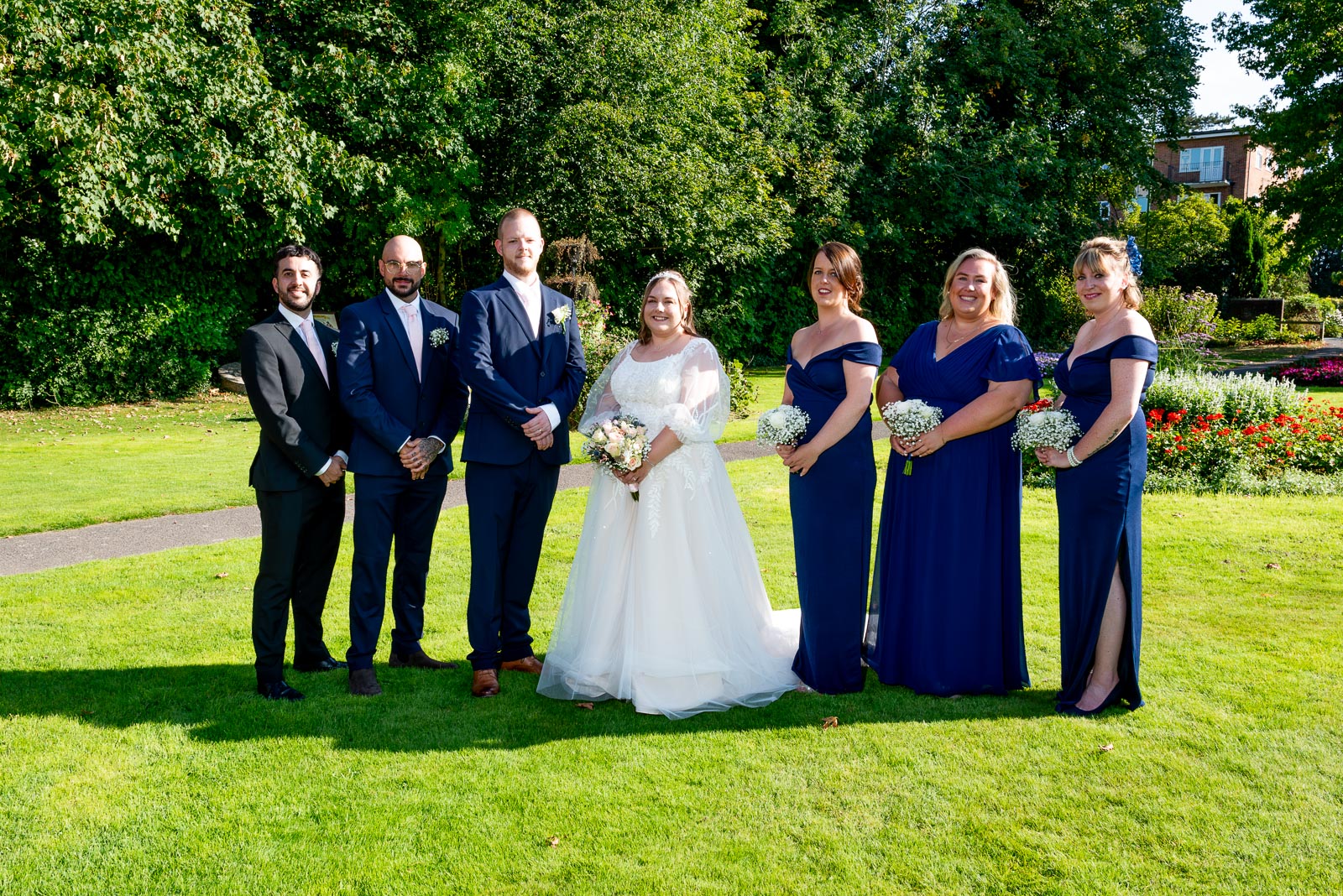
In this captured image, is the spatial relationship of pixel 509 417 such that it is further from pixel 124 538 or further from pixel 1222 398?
pixel 1222 398

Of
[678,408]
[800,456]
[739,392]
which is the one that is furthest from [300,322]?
[739,392]

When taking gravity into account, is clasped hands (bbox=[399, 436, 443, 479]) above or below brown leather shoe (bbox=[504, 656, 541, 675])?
above

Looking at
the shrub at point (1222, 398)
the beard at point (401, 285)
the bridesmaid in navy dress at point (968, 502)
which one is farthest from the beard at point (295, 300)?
the shrub at point (1222, 398)

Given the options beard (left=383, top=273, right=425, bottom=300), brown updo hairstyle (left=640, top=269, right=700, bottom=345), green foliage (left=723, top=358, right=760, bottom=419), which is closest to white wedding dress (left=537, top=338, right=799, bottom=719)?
brown updo hairstyle (left=640, top=269, right=700, bottom=345)

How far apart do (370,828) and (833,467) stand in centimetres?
282

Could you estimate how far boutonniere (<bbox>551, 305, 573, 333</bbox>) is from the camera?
214 inches

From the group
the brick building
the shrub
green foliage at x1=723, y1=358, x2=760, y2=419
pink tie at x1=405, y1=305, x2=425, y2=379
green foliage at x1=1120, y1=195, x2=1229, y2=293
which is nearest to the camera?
pink tie at x1=405, y1=305, x2=425, y2=379

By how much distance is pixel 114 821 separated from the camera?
3.91m

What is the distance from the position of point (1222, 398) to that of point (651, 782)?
9814mm

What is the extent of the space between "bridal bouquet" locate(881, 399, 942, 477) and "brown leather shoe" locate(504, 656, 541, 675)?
2.41 metres

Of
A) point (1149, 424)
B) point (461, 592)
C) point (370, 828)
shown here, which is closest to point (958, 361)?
point (370, 828)

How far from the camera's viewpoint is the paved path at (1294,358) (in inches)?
948

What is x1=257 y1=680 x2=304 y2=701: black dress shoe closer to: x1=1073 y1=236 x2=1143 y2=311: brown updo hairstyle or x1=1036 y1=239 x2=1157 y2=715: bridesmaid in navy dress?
x1=1036 y1=239 x2=1157 y2=715: bridesmaid in navy dress

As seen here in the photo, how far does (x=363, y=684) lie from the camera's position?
5223mm
